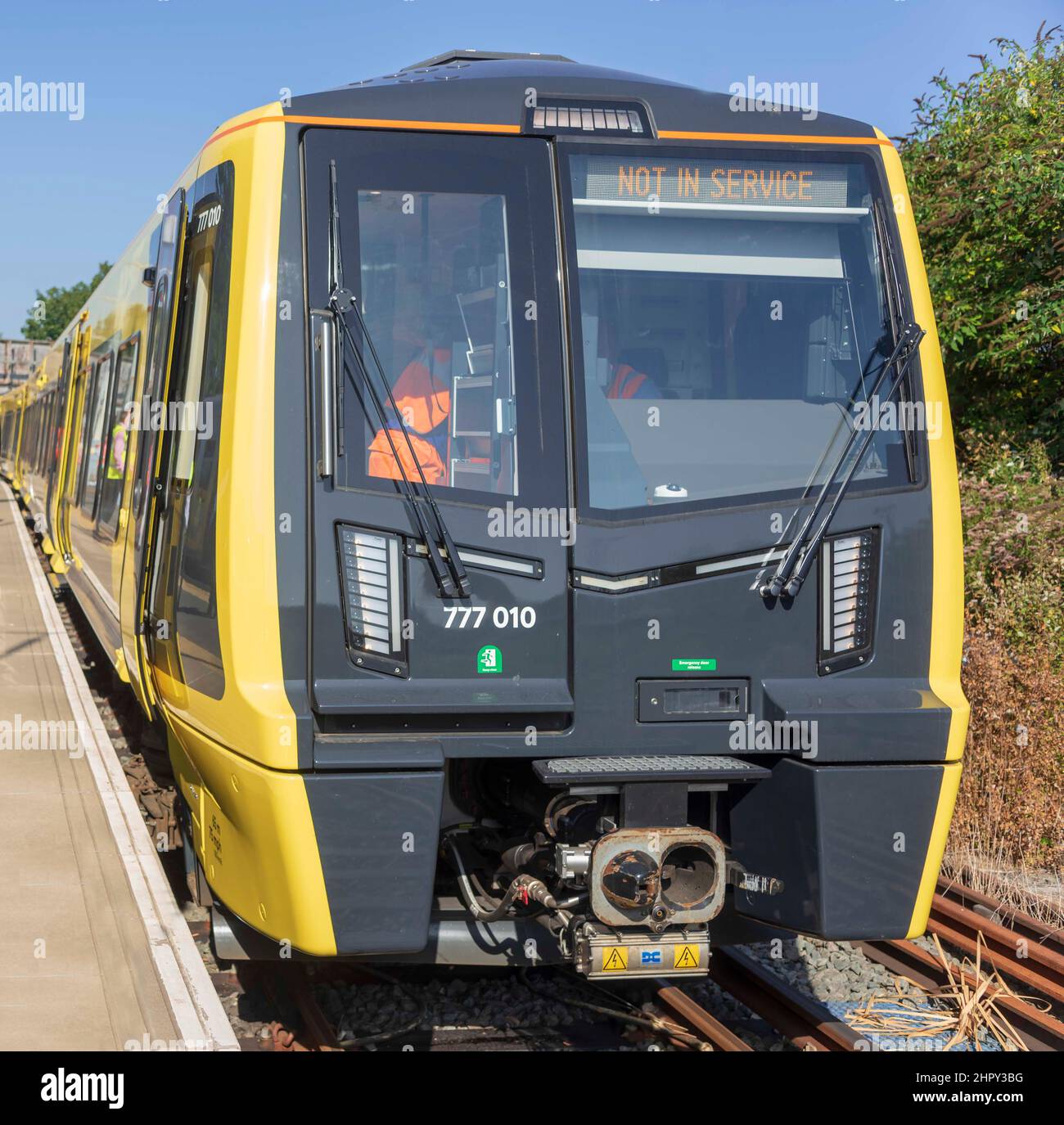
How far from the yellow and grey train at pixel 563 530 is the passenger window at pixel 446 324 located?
0.04ft

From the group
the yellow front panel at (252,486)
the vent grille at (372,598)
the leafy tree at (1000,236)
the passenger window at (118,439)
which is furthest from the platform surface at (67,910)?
the leafy tree at (1000,236)

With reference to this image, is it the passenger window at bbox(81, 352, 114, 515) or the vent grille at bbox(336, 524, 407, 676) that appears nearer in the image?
the vent grille at bbox(336, 524, 407, 676)

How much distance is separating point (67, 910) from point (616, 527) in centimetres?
316

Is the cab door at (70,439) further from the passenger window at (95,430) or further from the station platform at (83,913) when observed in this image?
the station platform at (83,913)

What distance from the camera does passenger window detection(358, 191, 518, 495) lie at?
4.32m

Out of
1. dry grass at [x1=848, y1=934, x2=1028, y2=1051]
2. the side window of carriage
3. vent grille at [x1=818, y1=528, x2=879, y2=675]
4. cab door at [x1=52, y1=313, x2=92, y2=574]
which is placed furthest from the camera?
cab door at [x1=52, y1=313, x2=92, y2=574]

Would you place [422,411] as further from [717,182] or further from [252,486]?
[717,182]

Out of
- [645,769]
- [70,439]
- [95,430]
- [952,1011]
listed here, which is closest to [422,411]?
[645,769]

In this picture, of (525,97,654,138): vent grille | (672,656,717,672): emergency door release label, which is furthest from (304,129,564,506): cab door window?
(672,656,717,672): emergency door release label

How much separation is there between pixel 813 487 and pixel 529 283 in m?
1.18

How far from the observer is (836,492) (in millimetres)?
4445

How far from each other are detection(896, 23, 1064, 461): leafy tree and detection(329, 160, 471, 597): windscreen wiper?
892cm

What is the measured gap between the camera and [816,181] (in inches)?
184

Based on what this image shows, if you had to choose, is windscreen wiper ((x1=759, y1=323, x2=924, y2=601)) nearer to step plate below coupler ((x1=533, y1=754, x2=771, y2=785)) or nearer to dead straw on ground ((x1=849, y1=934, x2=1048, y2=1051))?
step plate below coupler ((x1=533, y1=754, x2=771, y2=785))
